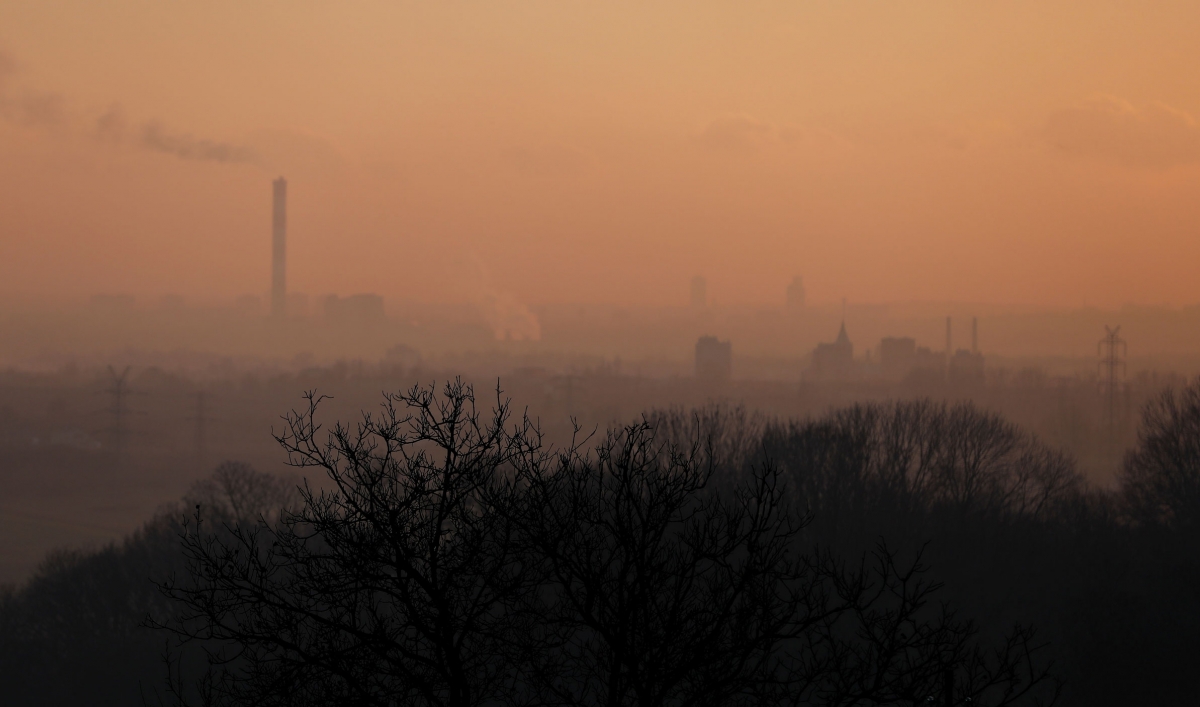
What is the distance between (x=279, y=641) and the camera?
10969mm

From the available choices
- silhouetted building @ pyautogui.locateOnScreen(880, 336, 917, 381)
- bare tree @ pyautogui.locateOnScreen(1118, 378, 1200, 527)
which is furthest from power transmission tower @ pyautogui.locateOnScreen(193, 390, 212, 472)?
silhouetted building @ pyautogui.locateOnScreen(880, 336, 917, 381)

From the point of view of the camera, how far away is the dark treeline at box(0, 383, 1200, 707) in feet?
37.0

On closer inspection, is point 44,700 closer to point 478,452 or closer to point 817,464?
point 817,464

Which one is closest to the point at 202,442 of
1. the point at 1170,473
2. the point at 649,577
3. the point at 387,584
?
the point at 1170,473

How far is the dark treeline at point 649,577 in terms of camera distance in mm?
11289

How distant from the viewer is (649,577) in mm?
11297

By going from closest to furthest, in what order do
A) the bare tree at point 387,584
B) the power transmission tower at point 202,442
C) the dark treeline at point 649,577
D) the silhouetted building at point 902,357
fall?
the bare tree at point 387,584 < the dark treeline at point 649,577 < the power transmission tower at point 202,442 < the silhouetted building at point 902,357

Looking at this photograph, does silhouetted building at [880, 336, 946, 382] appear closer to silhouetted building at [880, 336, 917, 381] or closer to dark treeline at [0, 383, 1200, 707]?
silhouetted building at [880, 336, 917, 381]

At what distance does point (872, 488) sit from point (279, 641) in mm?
48509

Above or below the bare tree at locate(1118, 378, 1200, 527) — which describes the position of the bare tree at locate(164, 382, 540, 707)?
above

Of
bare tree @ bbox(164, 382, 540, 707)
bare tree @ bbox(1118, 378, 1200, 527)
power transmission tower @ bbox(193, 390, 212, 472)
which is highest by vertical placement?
bare tree @ bbox(164, 382, 540, 707)

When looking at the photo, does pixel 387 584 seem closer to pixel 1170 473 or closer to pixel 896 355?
pixel 1170 473

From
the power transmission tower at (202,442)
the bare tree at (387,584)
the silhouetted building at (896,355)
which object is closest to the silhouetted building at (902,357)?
the silhouetted building at (896,355)

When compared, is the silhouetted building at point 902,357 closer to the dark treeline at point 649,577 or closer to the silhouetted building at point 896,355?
the silhouetted building at point 896,355
